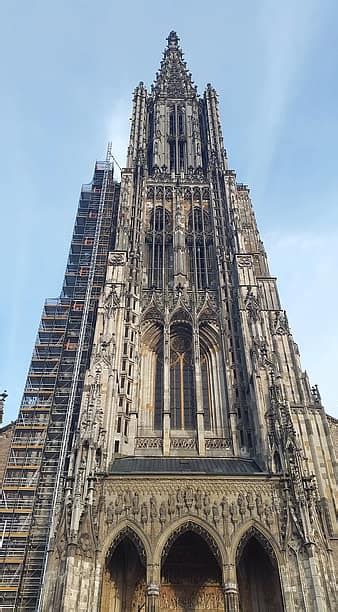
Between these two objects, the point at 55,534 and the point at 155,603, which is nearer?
the point at 155,603

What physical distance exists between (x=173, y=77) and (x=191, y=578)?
36.9 meters

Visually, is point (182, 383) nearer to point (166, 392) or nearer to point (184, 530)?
point (166, 392)

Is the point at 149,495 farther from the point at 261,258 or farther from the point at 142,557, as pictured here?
the point at 261,258

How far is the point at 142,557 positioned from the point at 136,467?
329 centimetres

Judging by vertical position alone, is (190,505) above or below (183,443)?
below

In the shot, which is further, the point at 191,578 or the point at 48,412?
the point at 48,412

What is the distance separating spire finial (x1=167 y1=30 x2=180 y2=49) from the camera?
46531mm

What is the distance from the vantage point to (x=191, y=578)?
17438 millimetres

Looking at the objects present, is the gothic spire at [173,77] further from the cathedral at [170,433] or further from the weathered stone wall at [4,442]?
the weathered stone wall at [4,442]

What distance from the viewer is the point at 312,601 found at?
14.4 m

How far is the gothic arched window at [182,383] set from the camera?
70.3 feet

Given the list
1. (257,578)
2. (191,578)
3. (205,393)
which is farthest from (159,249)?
(257,578)

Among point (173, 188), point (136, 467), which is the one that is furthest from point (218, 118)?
point (136, 467)

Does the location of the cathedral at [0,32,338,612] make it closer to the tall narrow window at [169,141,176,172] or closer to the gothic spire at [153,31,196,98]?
the tall narrow window at [169,141,176,172]
